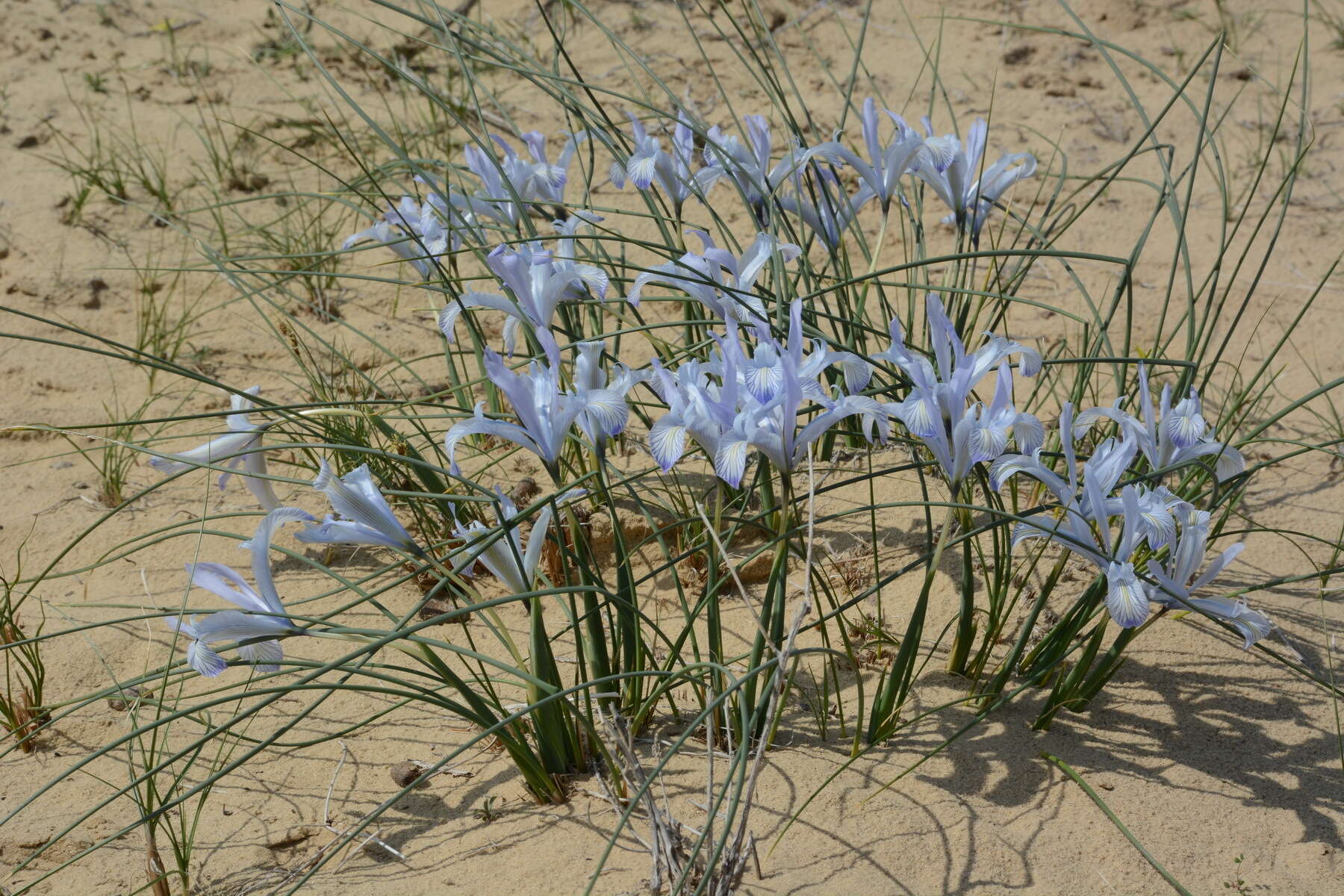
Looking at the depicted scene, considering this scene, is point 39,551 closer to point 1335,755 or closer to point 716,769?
point 716,769

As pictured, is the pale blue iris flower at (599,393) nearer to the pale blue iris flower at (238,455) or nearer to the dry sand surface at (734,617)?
the pale blue iris flower at (238,455)

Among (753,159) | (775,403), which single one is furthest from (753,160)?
(775,403)

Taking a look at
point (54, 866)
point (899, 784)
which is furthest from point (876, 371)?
point (54, 866)

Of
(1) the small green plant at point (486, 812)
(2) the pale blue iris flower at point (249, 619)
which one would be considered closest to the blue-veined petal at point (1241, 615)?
(1) the small green plant at point (486, 812)

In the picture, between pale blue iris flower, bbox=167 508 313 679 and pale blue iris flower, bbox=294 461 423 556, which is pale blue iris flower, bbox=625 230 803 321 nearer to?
pale blue iris flower, bbox=294 461 423 556

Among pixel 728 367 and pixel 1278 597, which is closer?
pixel 728 367
